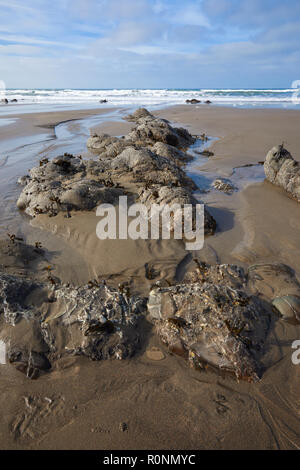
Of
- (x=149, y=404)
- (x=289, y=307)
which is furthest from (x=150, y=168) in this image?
(x=149, y=404)

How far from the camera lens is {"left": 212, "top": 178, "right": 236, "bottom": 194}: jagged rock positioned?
7.32m

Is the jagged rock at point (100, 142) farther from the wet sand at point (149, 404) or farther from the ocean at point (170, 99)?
the ocean at point (170, 99)

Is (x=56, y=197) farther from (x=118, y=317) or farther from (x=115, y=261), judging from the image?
(x=118, y=317)

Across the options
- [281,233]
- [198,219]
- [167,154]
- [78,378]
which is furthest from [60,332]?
[167,154]

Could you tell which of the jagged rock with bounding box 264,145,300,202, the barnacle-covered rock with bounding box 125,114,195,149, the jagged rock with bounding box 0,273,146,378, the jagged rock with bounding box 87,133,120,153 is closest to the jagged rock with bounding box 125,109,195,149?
the barnacle-covered rock with bounding box 125,114,195,149

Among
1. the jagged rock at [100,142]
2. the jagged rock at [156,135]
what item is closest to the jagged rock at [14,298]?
the jagged rock at [100,142]

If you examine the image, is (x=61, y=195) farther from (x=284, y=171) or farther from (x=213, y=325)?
(x=284, y=171)

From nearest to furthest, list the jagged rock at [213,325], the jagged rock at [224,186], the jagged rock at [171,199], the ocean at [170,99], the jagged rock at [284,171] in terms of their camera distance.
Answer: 1. the jagged rock at [213,325]
2. the jagged rock at [171,199]
3. the jagged rock at [284,171]
4. the jagged rock at [224,186]
5. the ocean at [170,99]

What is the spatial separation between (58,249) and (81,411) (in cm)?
302

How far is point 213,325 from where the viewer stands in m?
2.91

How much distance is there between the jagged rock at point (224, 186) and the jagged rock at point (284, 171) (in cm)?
131

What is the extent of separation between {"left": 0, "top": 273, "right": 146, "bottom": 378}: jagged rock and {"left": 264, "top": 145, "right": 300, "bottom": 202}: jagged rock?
5.91m

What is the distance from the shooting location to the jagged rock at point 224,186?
7.32 meters
